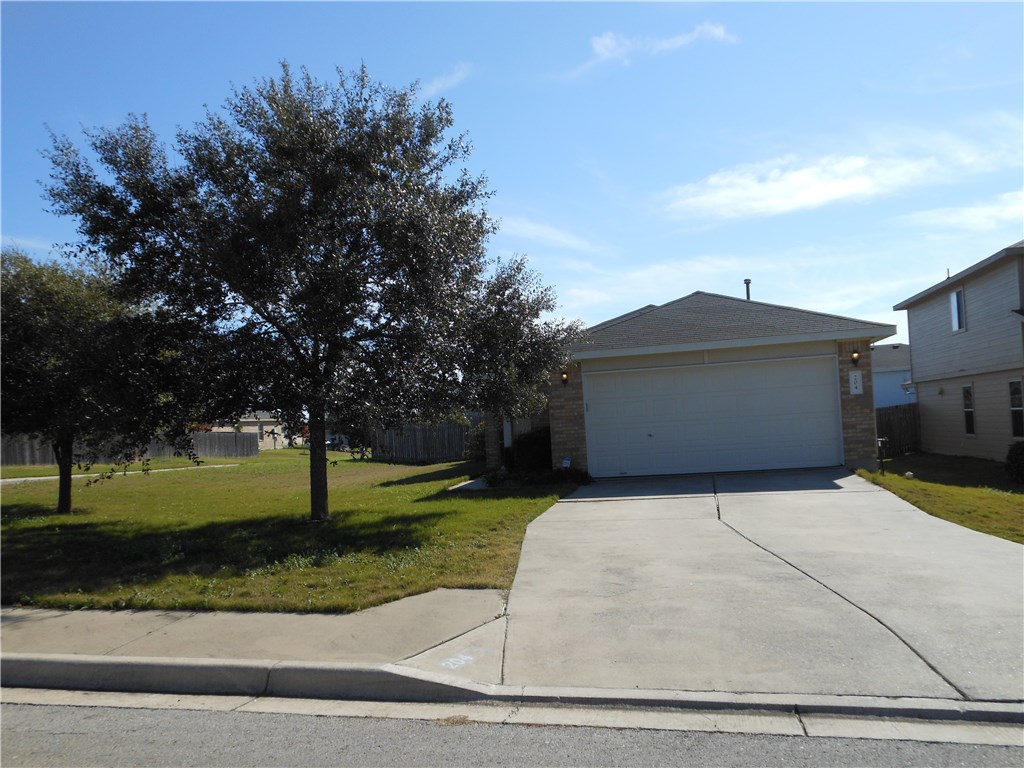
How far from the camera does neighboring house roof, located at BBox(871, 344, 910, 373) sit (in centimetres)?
3450

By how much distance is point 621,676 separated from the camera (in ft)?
A: 17.1

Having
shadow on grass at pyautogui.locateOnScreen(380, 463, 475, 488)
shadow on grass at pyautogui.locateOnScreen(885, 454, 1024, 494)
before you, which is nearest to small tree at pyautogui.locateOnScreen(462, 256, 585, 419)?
shadow on grass at pyautogui.locateOnScreen(380, 463, 475, 488)

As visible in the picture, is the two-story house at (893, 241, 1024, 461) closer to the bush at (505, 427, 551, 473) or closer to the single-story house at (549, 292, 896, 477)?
the single-story house at (549, 292, 896, 477)

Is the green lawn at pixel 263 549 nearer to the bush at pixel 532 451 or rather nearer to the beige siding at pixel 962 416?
the bush at pixel 532 451

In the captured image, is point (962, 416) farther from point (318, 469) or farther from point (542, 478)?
point (318, 469)

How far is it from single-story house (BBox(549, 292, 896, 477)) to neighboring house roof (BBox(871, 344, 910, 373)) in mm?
20950

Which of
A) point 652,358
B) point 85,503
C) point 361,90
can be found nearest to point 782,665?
point 361,90

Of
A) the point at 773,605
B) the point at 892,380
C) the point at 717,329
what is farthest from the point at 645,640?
the point at 892,380

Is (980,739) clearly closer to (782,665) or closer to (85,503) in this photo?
(782,665)

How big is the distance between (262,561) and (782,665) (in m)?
5.97

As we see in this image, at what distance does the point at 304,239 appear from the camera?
30.0 ft

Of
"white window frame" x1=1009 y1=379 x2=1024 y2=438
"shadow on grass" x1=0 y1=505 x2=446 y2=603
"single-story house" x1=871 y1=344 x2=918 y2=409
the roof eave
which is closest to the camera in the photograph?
"shadow on grass" x1=0 y1=505 x2=446 y2=603

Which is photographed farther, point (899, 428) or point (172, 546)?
point (899, 428)

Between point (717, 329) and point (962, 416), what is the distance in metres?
12.4
